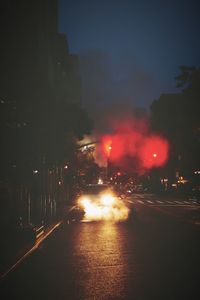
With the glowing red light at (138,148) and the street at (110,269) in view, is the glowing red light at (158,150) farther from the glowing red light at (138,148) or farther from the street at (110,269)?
the street at (110,269)

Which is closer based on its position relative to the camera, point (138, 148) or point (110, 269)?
point (110, 269)

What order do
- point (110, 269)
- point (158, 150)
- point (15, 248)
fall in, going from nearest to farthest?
point (110, 269), point (15, 248), point (158, 150)

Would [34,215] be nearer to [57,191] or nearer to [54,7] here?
[57,191]

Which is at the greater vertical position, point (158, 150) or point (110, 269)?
point (158, 150)

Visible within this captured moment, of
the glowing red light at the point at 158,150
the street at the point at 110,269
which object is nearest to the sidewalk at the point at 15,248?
the street at the point at 110,269

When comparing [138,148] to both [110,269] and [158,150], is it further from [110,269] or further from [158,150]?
[110,269]

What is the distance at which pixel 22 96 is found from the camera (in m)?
22.4

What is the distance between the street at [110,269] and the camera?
356 inches

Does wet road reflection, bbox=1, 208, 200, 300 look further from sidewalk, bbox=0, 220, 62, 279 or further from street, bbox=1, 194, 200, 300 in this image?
sidewalk, bbox=0, 220, 62, 279

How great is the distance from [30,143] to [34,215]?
763cm

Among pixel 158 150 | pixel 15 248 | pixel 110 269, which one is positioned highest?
pixel 158 150

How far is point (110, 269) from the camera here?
1141 centimetres

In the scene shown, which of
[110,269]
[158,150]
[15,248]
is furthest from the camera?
[158,150]

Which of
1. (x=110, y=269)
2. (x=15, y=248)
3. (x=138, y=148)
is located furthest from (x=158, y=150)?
(x=110, y=269)
